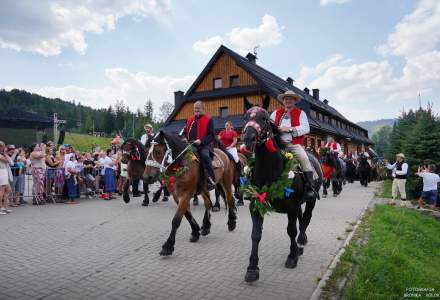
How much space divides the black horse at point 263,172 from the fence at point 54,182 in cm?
991

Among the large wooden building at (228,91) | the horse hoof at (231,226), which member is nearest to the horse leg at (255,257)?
the horse hoof at (231,226)

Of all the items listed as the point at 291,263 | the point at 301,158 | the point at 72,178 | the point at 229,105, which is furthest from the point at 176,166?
the point at 229,105

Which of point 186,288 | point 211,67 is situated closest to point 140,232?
point 186,288

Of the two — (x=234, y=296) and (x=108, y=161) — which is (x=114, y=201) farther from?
(x=234, y=296)

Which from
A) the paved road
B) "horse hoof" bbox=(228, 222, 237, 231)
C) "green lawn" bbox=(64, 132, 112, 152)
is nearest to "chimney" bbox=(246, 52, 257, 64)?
the paved road

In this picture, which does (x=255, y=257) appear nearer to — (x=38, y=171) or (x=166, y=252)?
(x=166, y=252)

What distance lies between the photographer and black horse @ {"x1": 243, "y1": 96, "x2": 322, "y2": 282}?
4.29 metres

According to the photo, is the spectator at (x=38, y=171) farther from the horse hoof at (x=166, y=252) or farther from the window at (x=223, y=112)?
the window at (x=223, y=112)

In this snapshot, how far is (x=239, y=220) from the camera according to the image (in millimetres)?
8867

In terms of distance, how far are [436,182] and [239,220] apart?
911cm

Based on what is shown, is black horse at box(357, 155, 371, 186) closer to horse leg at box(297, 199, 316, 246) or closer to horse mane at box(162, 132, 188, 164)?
horse leg at box(297, 199, 316, 246)

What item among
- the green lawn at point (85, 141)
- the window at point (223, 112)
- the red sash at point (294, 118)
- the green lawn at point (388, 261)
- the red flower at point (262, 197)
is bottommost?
the green lawn at point (388, 261)

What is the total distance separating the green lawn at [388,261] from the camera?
453cm

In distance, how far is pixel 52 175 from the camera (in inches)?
481
